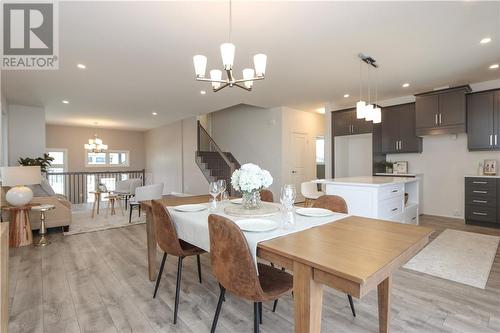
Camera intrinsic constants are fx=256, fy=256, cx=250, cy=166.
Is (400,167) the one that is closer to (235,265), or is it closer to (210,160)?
(210,160)

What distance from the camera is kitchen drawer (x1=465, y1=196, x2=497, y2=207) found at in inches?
173

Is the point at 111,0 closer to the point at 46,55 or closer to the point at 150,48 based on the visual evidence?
the point at 150,48

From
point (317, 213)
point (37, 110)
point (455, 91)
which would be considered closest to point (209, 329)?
point (317, 213)

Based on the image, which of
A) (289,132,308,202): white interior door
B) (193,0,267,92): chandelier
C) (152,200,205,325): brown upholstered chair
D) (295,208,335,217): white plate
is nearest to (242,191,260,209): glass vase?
(295,208,335,217): white plate

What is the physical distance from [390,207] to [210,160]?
525cm

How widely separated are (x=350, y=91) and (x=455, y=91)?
1.78 metres

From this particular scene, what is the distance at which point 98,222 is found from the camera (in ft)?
16.9

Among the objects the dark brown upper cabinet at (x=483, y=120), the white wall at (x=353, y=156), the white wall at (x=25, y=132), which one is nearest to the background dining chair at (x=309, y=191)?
the white wall at (x=353, y=156)

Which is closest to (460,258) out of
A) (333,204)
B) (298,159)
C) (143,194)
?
(333,204)

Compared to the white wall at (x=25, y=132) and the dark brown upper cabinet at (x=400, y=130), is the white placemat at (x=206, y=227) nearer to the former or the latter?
the dark brown upper cabinet at (x=400, y=130)

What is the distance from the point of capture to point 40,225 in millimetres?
4184

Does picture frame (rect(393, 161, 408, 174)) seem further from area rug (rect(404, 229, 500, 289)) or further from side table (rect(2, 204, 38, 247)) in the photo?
side table (rect(2, 204, 38, 247))

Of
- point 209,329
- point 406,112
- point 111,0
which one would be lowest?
point 209,329

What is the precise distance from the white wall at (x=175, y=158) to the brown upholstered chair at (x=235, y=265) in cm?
569
